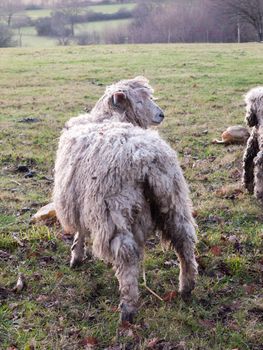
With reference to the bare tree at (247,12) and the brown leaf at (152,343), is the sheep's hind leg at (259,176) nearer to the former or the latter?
the brown leaf at (152,343)

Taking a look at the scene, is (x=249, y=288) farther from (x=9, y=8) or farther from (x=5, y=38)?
(x=9, y=8)

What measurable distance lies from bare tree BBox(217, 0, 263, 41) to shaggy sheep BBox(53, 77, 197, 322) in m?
48.5

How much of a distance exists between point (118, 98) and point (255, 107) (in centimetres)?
221

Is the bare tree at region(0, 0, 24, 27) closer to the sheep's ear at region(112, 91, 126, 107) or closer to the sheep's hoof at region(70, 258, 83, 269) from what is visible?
the sheep's ear at region(112, 91, 126, 107)

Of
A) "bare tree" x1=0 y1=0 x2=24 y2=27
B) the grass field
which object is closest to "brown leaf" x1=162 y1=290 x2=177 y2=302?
the grass field

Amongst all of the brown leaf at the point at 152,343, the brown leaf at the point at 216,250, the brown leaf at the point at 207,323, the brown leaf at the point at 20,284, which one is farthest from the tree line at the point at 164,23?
the brown leaf at the point at 152,343

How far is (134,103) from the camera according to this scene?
5.70 meters

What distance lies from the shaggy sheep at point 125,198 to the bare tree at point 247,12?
1908 inches

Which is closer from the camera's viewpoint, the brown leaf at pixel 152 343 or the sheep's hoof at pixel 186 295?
the brown leaf at pixel 152 343

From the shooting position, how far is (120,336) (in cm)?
401

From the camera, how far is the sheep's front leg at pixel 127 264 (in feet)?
12.9

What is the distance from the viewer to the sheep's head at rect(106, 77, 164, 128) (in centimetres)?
552

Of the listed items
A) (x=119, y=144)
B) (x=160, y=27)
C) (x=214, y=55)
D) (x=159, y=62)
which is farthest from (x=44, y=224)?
(x=160, y=27)

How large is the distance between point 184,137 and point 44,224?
184 inches
